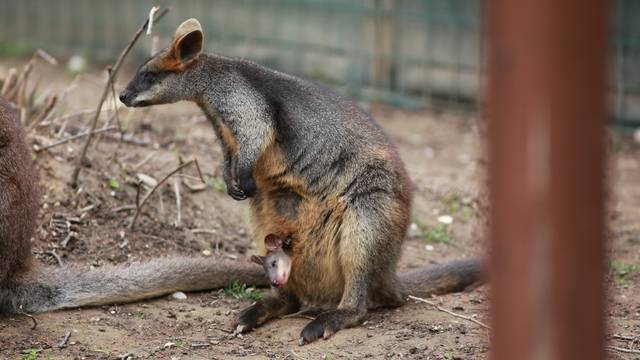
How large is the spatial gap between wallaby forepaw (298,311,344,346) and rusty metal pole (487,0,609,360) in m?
3.39

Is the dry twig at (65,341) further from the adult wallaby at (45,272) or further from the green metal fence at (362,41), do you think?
the green metal fence at (362,41)

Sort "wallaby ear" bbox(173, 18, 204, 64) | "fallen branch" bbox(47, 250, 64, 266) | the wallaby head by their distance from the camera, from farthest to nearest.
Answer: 1. "fallen branch" bbox(47, 250, 64, 266)
2. the wallaby head
3. "wallaby ear" bbox(173, 18, 204, 64)

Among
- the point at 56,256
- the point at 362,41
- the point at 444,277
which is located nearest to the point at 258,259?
the point at 444,277

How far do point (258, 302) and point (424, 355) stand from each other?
116 cm

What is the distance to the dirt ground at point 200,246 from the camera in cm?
566

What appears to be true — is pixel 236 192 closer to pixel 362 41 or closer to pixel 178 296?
pixel 178 296

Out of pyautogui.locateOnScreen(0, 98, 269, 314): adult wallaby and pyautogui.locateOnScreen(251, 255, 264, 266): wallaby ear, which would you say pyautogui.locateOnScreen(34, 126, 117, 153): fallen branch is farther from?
pyautogui.locateOnScreen(251, 255, 264, 266): wallaby ear

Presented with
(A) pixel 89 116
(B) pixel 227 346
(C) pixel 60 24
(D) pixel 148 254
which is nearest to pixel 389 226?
(B) pixel 227 346

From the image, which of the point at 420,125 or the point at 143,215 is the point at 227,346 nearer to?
the point at 143,215

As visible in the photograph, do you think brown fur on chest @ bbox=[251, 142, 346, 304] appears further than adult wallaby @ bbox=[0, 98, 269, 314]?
Yes

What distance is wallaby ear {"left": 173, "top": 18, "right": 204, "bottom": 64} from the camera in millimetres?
6055

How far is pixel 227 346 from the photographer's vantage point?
5.77 metres

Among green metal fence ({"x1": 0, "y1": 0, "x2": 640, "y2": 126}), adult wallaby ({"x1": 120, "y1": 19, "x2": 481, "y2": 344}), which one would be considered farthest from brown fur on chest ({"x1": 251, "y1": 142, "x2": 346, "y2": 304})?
green metal fence ({"x1": 0, "y1": 0, "x2": 640, "y2": 126})

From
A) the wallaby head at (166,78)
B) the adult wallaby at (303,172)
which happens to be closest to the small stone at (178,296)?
the adult wallaby at (303,172)
